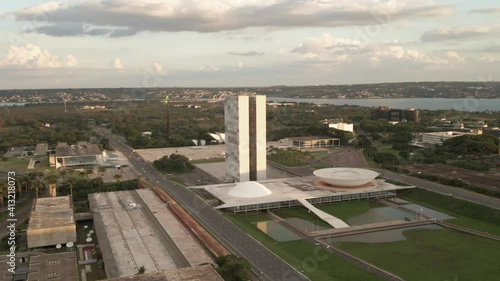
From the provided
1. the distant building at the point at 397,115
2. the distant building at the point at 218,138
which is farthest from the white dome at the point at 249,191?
the distant building at the point at 397,115

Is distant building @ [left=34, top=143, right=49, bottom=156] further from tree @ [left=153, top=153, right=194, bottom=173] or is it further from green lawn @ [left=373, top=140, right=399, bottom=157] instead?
green lawn @ [left=373, top=140, right=399, bottom=157]

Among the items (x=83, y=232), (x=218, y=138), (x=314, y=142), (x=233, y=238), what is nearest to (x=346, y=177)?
(x=233, y=238)

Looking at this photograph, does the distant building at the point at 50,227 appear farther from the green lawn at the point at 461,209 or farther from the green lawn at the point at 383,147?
the green lawn at the point at 383,147

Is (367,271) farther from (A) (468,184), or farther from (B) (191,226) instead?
(A) (468,184)

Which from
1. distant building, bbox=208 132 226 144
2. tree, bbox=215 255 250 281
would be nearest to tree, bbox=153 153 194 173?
distant building, bbox=208 132 226 144

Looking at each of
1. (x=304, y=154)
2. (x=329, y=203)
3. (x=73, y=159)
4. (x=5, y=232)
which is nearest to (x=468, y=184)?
(x=329, y=203)

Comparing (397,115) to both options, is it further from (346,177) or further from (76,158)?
(76,158)
